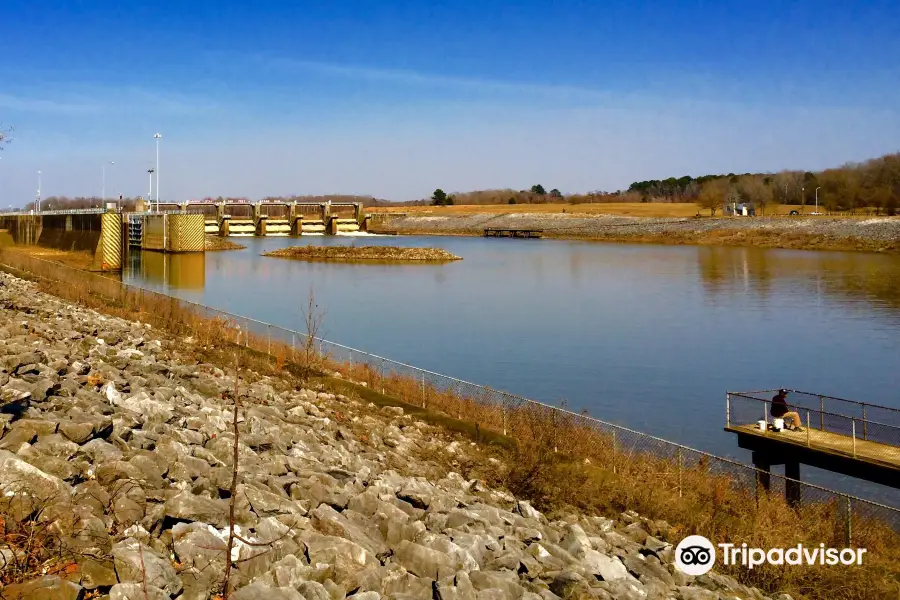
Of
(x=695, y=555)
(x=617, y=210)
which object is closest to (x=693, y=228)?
(x=617, y=210)

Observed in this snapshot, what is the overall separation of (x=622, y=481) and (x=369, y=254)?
76745mm

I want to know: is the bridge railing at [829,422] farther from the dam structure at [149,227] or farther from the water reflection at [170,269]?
the dam structure at [149,227]

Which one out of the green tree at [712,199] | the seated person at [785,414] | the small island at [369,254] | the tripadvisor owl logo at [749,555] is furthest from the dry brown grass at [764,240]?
the tripadvisor owl logo at [749,555]

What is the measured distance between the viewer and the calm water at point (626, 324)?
22594mm

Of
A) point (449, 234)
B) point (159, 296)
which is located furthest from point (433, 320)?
point (449, 234)

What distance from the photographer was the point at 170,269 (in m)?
67.5

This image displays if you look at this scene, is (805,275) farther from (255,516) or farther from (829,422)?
(255,516)

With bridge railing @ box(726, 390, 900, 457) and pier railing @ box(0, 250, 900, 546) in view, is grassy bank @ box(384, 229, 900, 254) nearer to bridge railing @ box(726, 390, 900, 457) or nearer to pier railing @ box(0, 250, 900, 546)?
bridge railing @ box(726, 390, 900, 457)

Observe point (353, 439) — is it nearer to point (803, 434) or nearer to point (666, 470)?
point (666, 470)

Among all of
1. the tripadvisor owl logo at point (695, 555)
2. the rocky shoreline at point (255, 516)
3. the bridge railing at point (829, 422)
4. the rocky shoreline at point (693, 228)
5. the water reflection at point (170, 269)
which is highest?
the rocky shoreline at point (693, 228)

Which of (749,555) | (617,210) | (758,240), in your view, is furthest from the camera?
(617,210)

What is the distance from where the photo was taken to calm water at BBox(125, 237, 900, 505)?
2259cm

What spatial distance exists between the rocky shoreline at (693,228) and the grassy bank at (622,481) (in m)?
80.3

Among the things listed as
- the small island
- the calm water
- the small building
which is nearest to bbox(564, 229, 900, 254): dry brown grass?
the calm water
